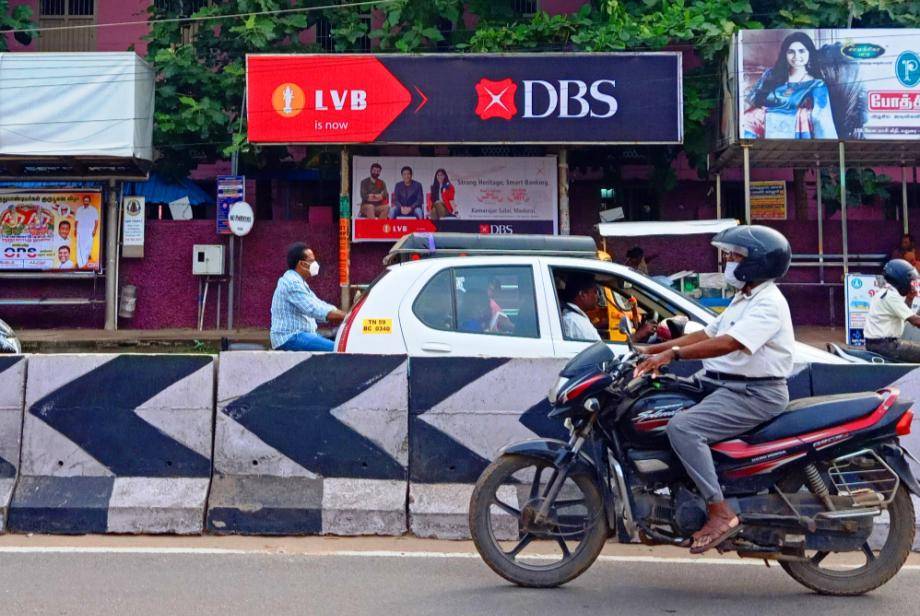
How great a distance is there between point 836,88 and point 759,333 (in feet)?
38.2

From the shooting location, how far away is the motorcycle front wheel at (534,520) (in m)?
5.19

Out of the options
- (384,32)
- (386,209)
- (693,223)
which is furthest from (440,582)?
(384,32)

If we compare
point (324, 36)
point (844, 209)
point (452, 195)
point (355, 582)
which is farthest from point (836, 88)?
point (355, 582)

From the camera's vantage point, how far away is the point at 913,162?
17.1 meters

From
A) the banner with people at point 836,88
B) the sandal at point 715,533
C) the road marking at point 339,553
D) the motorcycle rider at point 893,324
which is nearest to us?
the sandal at point 715,533

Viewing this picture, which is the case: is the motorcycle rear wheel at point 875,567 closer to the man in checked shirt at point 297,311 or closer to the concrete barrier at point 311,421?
the concrete barrier at point 311,421

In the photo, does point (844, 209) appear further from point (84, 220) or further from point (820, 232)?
point (84, 220)

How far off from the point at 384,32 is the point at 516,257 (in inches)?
437

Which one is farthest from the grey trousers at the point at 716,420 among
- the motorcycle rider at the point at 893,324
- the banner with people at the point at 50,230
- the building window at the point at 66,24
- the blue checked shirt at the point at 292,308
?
the building window at the point at 66,24

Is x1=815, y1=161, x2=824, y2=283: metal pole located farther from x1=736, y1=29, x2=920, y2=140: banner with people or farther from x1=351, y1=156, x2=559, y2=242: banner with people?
x1=351, y1=156, x2=559, y2=242: banner with people

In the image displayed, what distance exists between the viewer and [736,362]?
17.0 ft

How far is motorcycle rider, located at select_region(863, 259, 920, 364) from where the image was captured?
9.48 metres

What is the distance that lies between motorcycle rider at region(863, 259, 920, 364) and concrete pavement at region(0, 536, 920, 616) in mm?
3794

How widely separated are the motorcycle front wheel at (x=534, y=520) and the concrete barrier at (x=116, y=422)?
220cm
